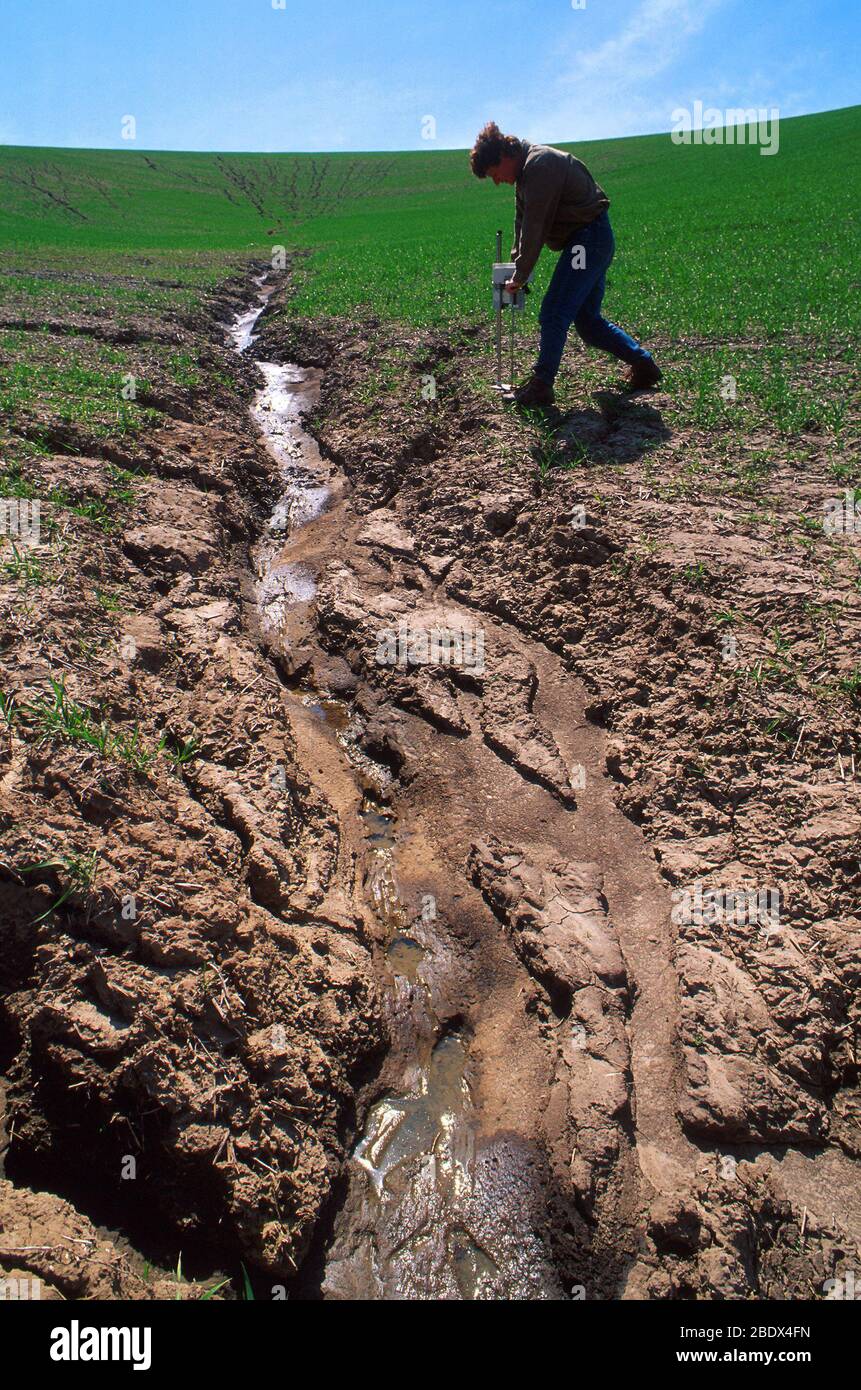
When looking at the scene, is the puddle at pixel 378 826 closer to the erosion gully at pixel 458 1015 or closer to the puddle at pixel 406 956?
the erosion gully at pixel 458 1015

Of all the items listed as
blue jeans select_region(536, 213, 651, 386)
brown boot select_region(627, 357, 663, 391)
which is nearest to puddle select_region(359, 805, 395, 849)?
blue jeans select_region(536, 213, 651, 386)

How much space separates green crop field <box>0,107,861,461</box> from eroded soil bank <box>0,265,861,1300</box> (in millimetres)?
2059

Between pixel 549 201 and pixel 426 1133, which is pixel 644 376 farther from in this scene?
pixel 426 1133

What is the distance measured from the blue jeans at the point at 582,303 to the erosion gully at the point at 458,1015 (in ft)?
9.31

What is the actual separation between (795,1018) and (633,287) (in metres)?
9.90

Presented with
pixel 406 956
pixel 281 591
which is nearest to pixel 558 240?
pixel 281 591

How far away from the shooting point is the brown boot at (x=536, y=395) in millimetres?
6469

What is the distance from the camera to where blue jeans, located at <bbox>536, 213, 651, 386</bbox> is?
6027mm

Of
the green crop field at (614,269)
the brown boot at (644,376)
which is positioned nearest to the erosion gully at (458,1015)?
the brown boot at (644,376)

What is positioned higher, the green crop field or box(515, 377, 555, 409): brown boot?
the green crop field

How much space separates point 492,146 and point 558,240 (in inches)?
34.6

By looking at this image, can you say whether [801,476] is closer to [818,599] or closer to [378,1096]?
[818,599]

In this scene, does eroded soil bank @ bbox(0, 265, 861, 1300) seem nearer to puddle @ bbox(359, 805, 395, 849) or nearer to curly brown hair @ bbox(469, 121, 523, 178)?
puddle @ bbox(359, 805, 395, 849)

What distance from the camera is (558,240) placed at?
6.13 metres
